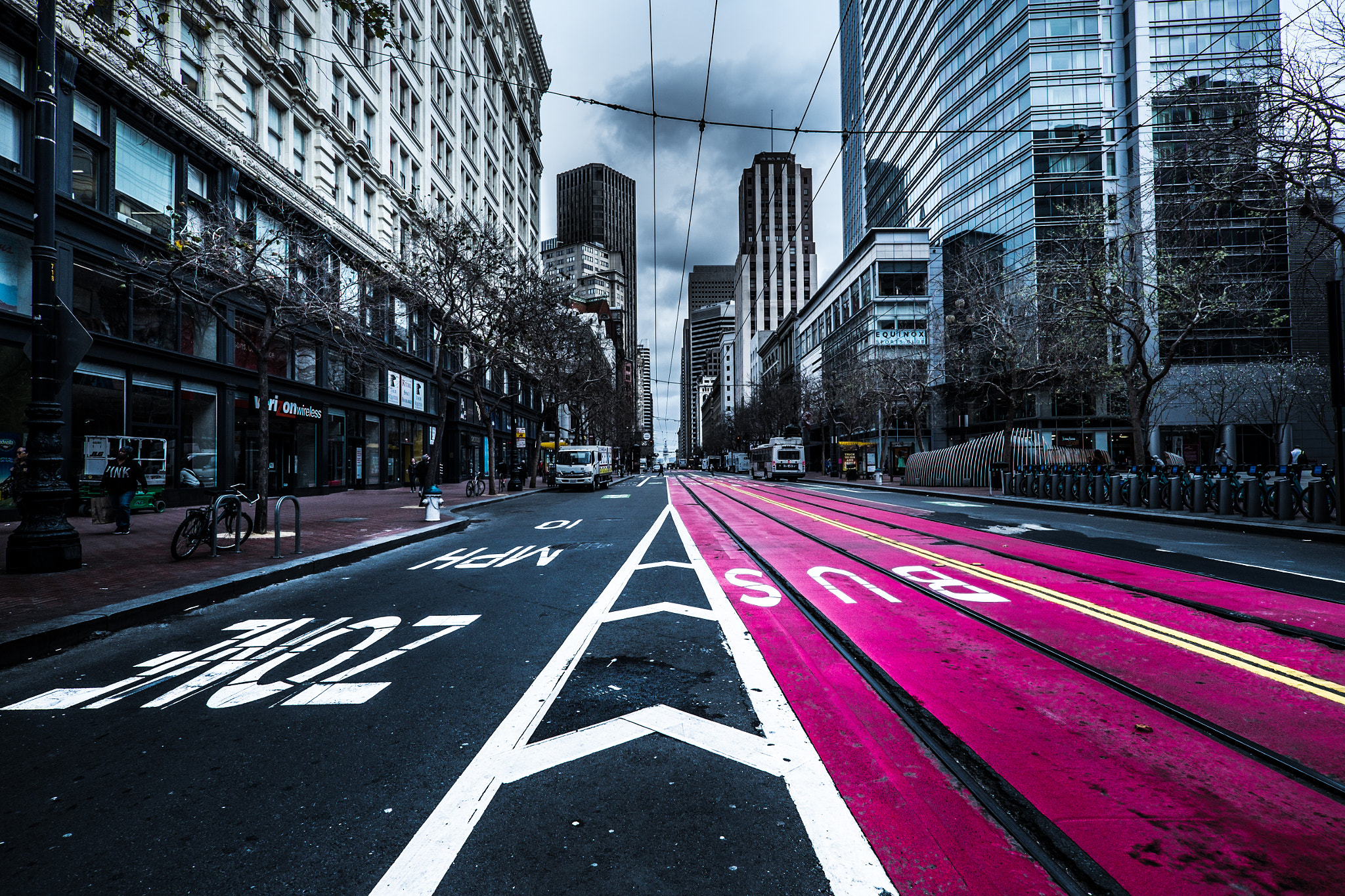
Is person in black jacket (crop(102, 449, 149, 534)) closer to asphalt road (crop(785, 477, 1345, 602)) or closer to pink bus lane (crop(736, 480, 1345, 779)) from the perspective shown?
pink bus lane (crop(736, 480, 1345, 779))

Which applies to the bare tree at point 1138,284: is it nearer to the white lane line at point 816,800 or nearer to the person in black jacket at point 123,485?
the white lane line at point 816,800

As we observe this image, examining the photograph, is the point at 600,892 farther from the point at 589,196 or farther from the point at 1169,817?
the point at 589,196

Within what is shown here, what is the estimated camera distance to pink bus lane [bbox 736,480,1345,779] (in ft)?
10.7

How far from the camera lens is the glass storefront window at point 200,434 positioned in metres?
19.1

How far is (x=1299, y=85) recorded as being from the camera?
11.9 m

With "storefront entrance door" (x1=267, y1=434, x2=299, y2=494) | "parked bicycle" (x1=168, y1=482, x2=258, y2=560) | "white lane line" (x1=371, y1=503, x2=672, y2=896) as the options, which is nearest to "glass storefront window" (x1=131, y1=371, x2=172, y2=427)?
"storefront entrance door" (x1=267, y1=434, x2=299, y2=494)

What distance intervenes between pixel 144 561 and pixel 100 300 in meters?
12.3

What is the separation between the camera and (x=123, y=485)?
1288cm

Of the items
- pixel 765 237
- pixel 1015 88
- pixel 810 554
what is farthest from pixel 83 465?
pixel 765 237

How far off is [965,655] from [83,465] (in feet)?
68.3

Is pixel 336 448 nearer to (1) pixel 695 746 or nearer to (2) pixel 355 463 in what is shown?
(2) pixel 355 463

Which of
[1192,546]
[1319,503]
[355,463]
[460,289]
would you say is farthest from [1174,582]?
[355,463]

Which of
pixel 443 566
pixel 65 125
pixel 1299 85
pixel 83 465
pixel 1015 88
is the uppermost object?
pixel 1015 88

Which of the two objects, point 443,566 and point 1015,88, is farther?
point 1015,88
